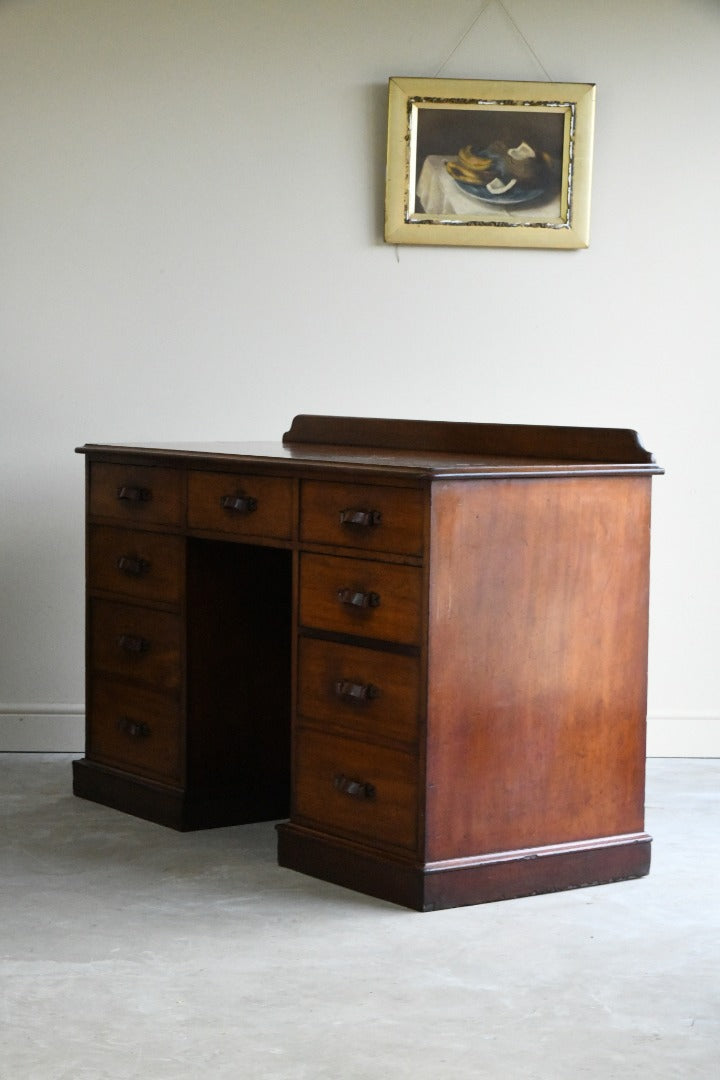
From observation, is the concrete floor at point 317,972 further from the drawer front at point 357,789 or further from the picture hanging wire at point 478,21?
the picture hanging wire at point 478,21

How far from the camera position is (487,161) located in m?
4.75

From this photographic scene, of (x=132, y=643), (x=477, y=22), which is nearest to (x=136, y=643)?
(x=132, y=643)

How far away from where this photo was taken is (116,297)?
4.80m

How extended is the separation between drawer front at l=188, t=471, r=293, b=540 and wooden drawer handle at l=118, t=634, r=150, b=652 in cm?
38

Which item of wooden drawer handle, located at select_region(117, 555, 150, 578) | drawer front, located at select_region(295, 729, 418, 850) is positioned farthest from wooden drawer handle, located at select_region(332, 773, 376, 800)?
wooden drawer handle, located at select_region(117, 555, 150, 578)

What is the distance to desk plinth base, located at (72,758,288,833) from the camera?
385cm

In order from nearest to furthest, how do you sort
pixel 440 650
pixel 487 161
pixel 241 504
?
1. pixel 440 650
2. pixel 241 504
3. pixel 487 161

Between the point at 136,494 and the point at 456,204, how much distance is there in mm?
1501

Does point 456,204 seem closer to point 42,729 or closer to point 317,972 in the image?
point 42,729

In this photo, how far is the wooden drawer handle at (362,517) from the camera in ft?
10.6

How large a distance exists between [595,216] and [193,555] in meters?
1.85

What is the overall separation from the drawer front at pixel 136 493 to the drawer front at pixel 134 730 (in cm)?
45

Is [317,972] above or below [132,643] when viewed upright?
below

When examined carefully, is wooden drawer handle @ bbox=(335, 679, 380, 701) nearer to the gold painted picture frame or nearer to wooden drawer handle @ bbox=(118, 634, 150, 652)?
wooden drawer handle @ bbox=(118, 634, 150, 652)
